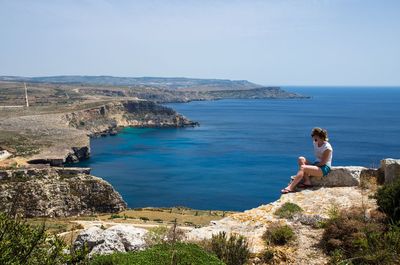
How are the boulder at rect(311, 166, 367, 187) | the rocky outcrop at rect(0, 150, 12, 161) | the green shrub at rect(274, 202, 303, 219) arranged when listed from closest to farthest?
the green shrub at rect(274, 202, 303, 219), the boulder at rect(311, 166, 367, 187), the rocky outcrop at rect(0, 150, 12, 161)

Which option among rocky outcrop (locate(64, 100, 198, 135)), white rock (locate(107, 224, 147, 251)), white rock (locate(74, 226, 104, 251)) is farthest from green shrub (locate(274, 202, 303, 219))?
rocky outcrop (locate(64, 100, 198, 135))

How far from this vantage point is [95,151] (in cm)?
10119

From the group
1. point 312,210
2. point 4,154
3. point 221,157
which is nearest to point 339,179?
point 312,210

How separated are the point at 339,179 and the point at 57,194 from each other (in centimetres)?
3498

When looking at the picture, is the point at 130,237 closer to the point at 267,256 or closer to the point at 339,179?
the point at 267,256

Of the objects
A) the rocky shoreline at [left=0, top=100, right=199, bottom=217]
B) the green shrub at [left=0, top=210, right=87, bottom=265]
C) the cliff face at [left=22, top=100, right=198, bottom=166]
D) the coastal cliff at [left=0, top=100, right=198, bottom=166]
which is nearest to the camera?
the green shrub at [left=0, top=210, right=87, bottom=265]

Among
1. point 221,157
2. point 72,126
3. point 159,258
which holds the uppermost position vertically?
point 159,258

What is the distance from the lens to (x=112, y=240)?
10.1m

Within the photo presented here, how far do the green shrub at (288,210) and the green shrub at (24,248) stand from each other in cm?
696

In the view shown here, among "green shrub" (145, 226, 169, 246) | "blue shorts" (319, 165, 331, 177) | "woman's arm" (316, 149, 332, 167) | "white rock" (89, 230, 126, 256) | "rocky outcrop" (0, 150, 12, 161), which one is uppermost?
"woman's arm" (316, 149, 332, 167)

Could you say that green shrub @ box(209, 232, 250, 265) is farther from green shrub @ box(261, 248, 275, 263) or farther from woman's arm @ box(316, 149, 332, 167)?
woman's arm @ box(316, 149, 332, 167)

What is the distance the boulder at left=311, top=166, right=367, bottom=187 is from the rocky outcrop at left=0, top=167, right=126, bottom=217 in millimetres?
31215

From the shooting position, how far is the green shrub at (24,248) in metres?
6.73

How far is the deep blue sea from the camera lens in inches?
2441
